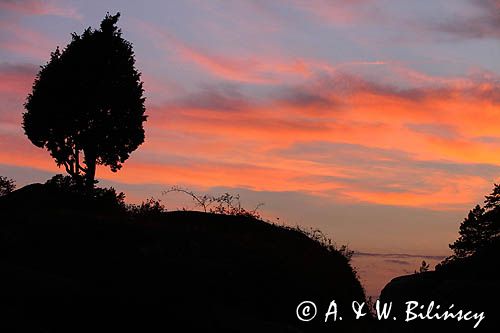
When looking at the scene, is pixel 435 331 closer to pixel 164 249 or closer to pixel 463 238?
pixel 164 249

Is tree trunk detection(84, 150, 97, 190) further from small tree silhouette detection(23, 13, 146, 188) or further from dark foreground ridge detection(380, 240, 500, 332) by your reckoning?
dark foreground ridge detection(380, 240, 500, 332)

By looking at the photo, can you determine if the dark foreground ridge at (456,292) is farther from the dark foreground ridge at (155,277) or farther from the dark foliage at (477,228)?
the dark foliage at (477,228)

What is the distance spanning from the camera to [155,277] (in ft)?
44.9

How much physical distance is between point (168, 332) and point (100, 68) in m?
40.7

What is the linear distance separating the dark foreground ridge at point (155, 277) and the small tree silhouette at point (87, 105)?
2625cm

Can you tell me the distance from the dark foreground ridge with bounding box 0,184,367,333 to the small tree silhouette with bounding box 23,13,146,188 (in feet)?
86.1

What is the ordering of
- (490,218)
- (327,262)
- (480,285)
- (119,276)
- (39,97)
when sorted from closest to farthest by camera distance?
(119,276) → (480,285) → (327,262) → (39,97) → (490,218)

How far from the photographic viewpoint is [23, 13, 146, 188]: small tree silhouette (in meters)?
45.8

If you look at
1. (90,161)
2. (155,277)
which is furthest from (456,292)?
(90,161)

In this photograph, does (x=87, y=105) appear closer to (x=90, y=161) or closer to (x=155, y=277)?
(x=90, y=161)

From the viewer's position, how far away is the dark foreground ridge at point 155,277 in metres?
8.44

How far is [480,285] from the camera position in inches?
569

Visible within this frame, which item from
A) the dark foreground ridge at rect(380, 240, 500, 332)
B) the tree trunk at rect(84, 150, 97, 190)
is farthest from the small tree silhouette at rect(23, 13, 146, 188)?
the dark foreground ridge at rect(380, 240, 500, 332)

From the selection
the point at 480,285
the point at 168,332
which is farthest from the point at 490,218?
the point at 168,332
